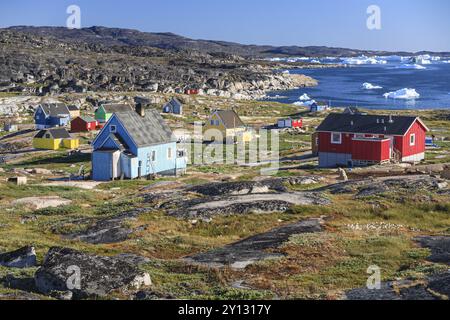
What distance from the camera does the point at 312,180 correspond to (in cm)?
3834

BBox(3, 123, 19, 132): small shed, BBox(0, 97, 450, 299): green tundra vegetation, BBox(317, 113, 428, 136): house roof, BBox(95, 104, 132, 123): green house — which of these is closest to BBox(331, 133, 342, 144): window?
BBox(317, 113, 428, 136): house roof

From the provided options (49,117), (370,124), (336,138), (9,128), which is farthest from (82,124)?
(370,124)

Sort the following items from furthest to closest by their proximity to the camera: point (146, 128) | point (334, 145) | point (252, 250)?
1. point (334, 145)
2. point (146, 128)
3. point (252, 250)

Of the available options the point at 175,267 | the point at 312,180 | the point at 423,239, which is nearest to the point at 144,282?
the point at 175,267

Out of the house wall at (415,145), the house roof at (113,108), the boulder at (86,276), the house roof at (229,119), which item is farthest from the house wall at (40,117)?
the boulder at (86,276)

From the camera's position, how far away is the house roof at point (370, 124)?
165ft

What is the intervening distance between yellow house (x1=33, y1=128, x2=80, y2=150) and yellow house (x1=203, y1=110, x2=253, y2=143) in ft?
53.4

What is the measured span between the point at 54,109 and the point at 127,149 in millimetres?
43394

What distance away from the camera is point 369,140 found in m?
48.9

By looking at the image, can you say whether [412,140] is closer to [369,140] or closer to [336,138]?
[369,140]

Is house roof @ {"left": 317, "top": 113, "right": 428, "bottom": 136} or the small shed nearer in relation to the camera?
house roof @ {"left": 317, "top": 113, "right": 428, "bottom": 136}

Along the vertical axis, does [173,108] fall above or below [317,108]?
above

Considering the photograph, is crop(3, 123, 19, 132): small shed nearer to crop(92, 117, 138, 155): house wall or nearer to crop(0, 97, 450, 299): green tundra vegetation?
crop(92, 117, 138, 155): house wall

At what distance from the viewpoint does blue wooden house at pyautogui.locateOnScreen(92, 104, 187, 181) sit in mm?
46594
